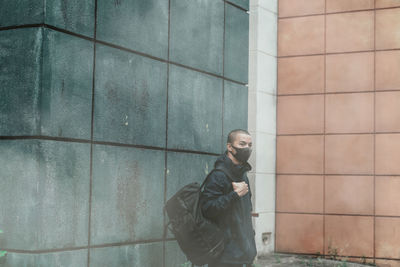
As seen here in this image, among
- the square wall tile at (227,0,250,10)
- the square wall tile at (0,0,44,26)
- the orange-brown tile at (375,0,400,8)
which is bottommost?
the square wall tile at (0,0,44,26)

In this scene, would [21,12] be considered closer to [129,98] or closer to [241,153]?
[129,98]

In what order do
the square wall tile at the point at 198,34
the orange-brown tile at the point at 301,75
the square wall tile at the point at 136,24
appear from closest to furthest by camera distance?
the square wall tile at the point at 136,24 < the square wall tile at the point at 198,34 < the orange-brown tile at the point at 301,75

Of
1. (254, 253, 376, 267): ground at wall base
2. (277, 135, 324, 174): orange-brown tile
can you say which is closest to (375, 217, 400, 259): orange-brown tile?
(254, 253, 376, 267): ground at wall base

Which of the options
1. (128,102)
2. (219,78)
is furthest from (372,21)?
(128,102)

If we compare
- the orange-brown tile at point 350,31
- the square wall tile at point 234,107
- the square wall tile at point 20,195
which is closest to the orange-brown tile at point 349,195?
the orange-brown tile at point 350,31

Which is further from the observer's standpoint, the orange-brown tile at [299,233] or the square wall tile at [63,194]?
the orange-brown tile at [299,233]

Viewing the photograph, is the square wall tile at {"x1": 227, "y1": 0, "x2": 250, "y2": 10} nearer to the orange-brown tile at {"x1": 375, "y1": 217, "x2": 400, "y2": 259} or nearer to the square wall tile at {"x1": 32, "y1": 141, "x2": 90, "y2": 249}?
the square wall tile at {"x1": 32, "y1": 141, "x2": 90, "y2": 249}

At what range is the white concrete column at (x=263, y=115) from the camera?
13.1m

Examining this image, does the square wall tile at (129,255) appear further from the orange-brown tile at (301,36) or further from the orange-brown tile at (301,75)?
the orange-brown tile at (301,36)

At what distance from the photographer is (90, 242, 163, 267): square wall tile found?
683cm

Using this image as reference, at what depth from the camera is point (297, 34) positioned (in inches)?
539

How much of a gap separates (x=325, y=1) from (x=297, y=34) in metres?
0.86

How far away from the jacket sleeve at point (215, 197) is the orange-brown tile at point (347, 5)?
774 centimetres

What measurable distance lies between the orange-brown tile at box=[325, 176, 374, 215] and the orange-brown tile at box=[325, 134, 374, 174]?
0.16 meters
